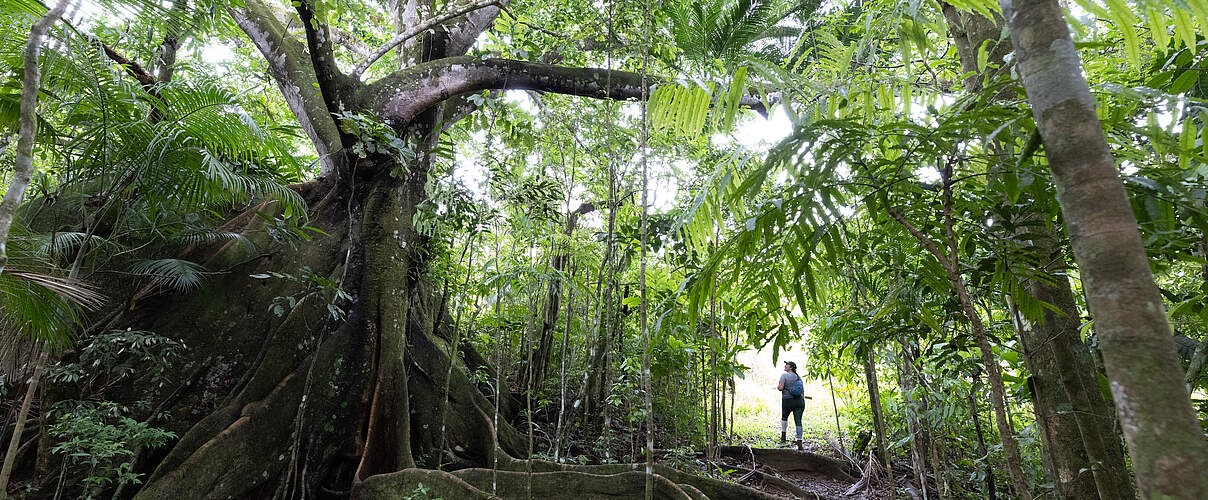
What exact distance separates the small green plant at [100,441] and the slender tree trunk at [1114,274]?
12.6 ft

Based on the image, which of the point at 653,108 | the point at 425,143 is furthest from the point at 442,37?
the point at 653,108

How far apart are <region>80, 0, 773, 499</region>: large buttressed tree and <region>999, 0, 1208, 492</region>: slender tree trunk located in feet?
9.08

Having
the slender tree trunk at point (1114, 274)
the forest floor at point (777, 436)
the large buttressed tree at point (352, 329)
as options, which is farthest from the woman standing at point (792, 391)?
the slender tree trunk at point (1114, 274)

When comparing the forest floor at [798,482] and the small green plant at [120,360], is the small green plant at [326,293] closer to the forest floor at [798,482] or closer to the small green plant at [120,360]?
the small green plant at [120,360]

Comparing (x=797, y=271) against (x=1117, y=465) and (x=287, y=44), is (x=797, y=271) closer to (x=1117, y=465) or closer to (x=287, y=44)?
(x=1117, y=465)

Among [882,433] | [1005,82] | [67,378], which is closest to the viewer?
[1005,82]

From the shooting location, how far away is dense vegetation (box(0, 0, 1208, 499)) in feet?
4.24

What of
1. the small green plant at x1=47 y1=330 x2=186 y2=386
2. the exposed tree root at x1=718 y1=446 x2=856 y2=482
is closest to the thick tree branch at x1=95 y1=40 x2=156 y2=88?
the small green plant at x1=47 y1=330 x2=186 y2=386

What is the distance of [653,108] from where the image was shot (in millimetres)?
1761

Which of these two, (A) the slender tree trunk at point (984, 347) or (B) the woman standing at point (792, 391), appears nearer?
(A) the slender tree trunk at point (984, 347)

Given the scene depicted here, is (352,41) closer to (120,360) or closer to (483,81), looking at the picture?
(483,81)

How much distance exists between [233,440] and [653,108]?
11.1 feet

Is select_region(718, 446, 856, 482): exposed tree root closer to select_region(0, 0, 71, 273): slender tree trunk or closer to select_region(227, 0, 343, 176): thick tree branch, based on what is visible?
select_region(227, 0, 343, 176): thick tree branch

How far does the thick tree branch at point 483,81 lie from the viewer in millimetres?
4258
